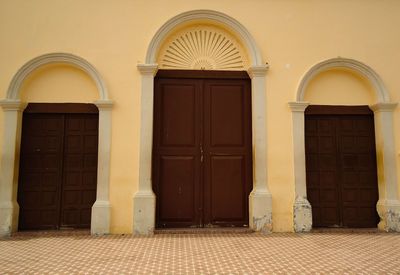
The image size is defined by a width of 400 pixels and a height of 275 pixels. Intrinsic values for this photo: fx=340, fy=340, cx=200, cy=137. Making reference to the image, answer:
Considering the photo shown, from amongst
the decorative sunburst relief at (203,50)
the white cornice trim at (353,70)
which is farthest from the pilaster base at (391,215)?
the decorative sunburst relief at (203,50)

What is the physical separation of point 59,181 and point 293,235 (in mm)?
4281

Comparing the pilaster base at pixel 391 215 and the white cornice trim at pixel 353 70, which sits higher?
the white cornice trim at pixel 353 70

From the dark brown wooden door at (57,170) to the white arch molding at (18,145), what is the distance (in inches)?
7.0

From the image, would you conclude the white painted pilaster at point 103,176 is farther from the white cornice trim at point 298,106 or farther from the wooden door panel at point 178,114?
the white cornice trim at point 298,106

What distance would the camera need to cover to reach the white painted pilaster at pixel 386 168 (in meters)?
6.15

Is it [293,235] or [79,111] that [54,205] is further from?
[293,235]

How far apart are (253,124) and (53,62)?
3859 mm

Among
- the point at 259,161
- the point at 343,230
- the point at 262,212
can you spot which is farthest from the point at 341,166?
the point at 262,212

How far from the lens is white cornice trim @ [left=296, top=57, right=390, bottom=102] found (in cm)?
638

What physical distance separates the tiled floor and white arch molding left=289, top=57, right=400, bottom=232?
1.15 feet

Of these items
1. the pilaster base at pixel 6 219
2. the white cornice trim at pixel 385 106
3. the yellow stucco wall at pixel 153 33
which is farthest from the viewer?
the white cornice trim at pixel 385 106

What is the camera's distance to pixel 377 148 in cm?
649

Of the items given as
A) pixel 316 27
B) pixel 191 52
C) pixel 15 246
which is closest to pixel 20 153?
pixel 15 246

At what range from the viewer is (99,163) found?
6.03 m
